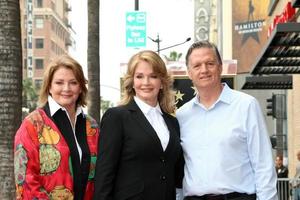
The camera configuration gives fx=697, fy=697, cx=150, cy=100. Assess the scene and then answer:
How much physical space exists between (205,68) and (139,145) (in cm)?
66

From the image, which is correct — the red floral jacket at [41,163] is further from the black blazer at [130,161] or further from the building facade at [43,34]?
the building facade at [43,34]

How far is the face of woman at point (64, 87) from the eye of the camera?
4625mm

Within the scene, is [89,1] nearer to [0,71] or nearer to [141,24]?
[0,71]

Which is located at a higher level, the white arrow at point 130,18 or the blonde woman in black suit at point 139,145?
the white arrow at point 130,18

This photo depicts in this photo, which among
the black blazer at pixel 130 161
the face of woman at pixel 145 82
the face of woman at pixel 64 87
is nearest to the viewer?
the black blazer at pixel 130 161

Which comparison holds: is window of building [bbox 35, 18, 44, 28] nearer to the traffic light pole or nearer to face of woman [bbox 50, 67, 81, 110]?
the traffic light pole

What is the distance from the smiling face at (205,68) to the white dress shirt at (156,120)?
1.10 feet

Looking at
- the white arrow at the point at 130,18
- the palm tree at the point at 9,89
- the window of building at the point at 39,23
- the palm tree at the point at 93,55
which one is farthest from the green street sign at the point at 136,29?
the window of building at the point at 39,23

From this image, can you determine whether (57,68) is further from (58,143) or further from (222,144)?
(222,144)

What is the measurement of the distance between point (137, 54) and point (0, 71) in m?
3.46

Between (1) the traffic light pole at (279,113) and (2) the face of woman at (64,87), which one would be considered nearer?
(2) the face of woman at (64,87)

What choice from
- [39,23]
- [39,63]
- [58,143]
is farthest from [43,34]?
[58,143]

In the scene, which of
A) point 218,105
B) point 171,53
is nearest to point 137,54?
point 218,105

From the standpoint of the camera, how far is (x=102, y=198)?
4348mm
